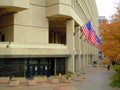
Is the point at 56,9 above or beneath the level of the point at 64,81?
above

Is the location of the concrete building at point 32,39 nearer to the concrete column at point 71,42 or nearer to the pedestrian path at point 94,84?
the concrete column at point 71,42

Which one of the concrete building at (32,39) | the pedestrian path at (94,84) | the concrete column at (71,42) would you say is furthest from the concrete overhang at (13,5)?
the pedestrian path at (94,84)

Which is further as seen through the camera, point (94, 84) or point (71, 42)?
point (71, 42)

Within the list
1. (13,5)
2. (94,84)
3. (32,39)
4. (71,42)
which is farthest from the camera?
(71,42)

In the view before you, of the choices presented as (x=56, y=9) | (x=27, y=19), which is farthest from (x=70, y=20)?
(x=27, y=19)

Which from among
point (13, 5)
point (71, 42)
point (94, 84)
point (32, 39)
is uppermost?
point (13, 5)

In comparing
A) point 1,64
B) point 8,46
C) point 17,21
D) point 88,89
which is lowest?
point 88,89

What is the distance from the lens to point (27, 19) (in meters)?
40.8

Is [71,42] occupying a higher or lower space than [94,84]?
higher

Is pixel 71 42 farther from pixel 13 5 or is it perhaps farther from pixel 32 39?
pixel 13 5

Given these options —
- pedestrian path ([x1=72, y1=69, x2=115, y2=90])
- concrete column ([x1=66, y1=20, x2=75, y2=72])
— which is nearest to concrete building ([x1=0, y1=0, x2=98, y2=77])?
concrete column ([x1=66, y1=20, x2=75, y2=72])

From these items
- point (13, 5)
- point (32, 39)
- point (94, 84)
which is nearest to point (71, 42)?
point (32, 39)

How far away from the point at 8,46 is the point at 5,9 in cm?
559

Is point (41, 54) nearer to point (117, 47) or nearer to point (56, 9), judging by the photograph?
point (56, 9)
